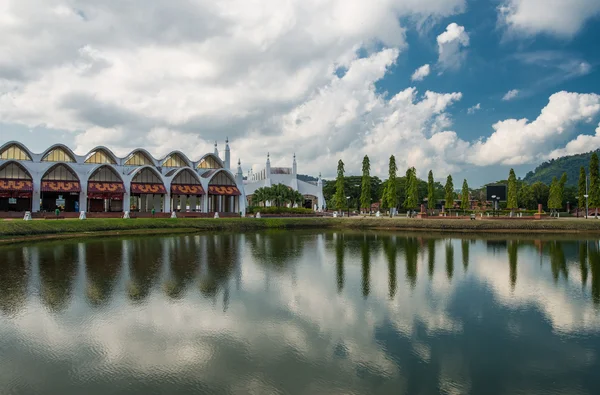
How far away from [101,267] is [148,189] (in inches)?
1433

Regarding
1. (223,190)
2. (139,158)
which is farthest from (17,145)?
(223,190)

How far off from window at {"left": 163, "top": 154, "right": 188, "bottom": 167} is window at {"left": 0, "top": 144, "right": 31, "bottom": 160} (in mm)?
17756

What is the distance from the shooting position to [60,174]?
52.2 m

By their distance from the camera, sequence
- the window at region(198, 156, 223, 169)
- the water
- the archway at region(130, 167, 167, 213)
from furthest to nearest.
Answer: the window at region(198, 156, 223, 169) → the archway at region(130, 167, 167, 213) → the water

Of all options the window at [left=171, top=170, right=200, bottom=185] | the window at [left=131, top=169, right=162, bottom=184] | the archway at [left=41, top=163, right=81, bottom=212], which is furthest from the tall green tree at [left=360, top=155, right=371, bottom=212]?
the archway at [left=41, top=163, right=81, bottom=212]

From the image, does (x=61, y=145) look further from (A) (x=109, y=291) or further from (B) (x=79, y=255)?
(A) (x=109, y=291)

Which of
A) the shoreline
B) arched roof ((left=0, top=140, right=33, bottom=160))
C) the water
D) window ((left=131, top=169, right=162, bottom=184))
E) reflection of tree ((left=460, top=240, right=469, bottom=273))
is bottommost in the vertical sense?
the water

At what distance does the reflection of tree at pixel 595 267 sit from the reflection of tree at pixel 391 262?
691cm

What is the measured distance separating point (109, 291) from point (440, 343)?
11535 millimetres

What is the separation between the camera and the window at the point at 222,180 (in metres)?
60.1

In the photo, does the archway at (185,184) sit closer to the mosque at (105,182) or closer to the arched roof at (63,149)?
the mosque at (105,182)

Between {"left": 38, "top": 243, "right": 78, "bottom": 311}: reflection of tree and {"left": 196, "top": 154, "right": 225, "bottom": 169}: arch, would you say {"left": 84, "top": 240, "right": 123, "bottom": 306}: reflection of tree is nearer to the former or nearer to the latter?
{"left": 38, "top": 243, "right": 78, "bottom": 311}: reflection of tree

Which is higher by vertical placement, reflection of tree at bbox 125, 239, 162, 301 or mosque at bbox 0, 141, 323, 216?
mosque at bbox 0, 141, 323, 216

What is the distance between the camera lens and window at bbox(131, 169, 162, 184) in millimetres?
55438
